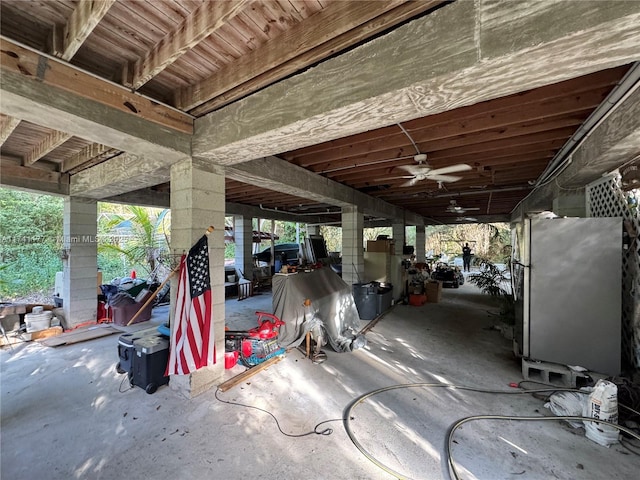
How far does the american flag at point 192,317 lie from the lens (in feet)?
9.27

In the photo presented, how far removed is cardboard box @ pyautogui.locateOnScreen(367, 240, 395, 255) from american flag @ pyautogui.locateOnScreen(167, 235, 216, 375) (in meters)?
5.45

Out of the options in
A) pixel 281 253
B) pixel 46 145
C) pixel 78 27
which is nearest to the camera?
pixel 78 27

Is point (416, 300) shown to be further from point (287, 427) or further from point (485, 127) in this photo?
point (287, 427)

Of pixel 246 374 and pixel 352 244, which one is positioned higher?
pixel 352 244

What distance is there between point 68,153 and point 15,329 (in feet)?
11.2

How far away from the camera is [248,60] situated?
6.87ft

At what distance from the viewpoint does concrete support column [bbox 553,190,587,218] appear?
414cm

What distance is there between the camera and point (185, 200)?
3025mm

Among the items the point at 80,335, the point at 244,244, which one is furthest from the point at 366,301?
the point at 80,335

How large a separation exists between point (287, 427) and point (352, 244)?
4477 mm

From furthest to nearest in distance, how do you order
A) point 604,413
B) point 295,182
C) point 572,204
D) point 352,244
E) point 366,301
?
point 352,244
point 366,301
point 295,182
point 572,204
point 604,413

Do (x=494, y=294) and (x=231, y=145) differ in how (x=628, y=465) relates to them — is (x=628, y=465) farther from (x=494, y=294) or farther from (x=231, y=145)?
(x=494, y=294)

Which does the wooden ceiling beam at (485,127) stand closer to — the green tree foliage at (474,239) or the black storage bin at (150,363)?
the black storage bin at (150,363)

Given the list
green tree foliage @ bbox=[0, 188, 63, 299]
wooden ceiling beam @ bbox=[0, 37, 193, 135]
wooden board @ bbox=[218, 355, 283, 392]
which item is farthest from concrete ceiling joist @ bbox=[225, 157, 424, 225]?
green tree foliage @ bbox=[0, 188, 63, 299]
